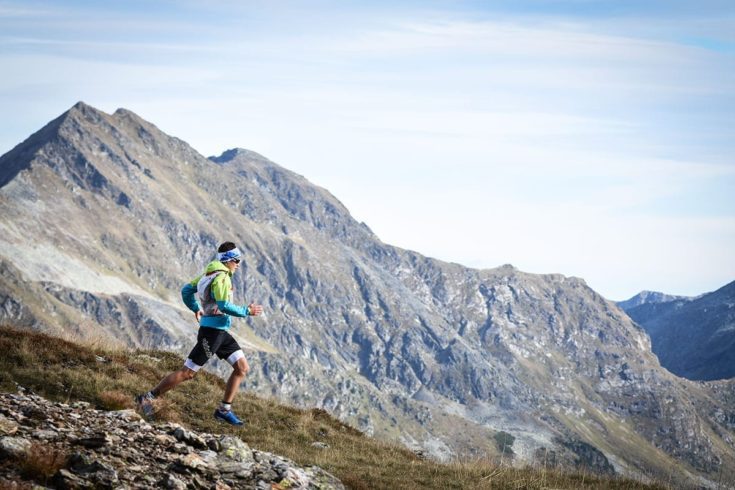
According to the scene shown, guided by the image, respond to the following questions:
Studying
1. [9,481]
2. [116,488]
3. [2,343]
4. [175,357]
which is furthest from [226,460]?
[175,357]

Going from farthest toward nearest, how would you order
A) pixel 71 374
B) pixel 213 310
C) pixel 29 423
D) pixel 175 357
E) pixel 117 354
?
pixel 175 357, pixel 117 354, pixel 71 374, pixel 213 310, pixel 29 423

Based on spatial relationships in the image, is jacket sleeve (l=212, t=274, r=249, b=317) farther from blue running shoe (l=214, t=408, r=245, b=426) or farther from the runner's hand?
blue running shoe (l=214, t=408, r=245, b=426)

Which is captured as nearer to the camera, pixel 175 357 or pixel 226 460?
pixel 226 460

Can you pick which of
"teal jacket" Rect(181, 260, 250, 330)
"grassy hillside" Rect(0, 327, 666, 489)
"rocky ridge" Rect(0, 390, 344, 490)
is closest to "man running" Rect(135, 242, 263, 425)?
"teal jacket" Rect(181, 260, 250, 330)

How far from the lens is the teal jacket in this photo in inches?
610

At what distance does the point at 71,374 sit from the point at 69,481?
8.38 meters

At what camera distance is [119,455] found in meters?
10.7

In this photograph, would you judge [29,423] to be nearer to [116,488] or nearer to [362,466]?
[116,488]

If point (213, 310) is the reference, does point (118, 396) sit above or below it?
below

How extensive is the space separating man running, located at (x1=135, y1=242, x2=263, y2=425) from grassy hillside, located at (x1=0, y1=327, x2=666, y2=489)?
0.90 meters

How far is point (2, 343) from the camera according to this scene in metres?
17.7

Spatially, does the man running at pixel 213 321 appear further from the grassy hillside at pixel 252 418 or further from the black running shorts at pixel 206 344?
the grassy hillside at pixel 252 418

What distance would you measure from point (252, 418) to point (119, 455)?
335 inches

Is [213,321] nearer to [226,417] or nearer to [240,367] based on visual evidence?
[240,367]
